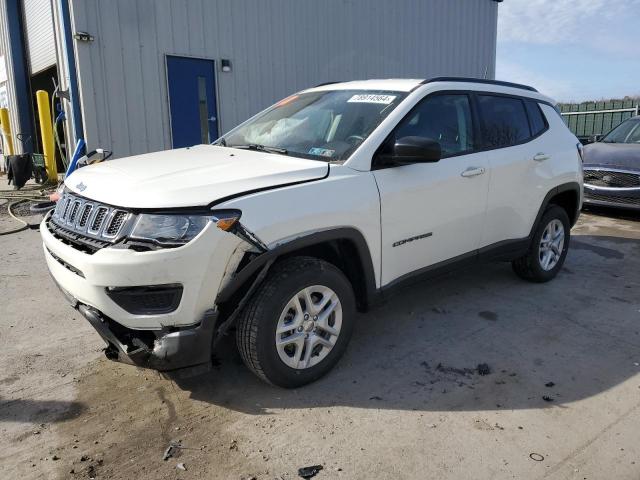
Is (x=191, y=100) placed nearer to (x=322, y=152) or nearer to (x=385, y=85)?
(x=385, y=85)

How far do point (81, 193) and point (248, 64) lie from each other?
7.87 m

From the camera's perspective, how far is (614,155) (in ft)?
26.9

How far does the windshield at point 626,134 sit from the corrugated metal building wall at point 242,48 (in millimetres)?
5408

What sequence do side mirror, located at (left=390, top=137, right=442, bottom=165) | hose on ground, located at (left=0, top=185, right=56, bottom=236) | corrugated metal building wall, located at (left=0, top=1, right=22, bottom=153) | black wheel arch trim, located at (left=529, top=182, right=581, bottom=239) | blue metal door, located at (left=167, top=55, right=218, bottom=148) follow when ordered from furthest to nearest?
corrugated metal building wall, located at (left=0, top=1, right=22, bottom=153) → blue metal door, located at (left=167, top=55, right=218, bottom=148) → hose on ground, located at (left=0, top=185, right=56, bottom=236) → black wheel arch trim, located at (left=529, top=182, right=581, bottom=239) → side mirror, located at (left=390, top=137, right=442, bottom=165)

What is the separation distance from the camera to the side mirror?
3111 mm

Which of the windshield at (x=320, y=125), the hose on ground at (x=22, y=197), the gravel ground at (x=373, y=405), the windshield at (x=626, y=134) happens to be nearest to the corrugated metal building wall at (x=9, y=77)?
the hose on ground at (x=22, y=197)

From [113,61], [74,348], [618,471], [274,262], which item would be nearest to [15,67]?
[113,61]

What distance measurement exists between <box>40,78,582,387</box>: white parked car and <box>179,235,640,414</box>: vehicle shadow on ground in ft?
0.83

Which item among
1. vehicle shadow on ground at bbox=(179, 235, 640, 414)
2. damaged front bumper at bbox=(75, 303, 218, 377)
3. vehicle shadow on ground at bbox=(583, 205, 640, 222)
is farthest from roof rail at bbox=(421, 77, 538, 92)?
vehicle shadow on ground at bbox=(583, 205, 640, 222)

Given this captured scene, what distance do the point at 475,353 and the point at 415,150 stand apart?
1.44 meters

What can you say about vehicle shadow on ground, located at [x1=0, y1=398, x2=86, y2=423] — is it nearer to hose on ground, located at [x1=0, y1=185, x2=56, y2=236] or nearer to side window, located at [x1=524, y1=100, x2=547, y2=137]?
side window, located at [x1=524, y1=100, x2=547, y2=137]

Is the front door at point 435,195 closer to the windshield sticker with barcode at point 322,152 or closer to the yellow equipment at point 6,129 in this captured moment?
the windshield sticker with barcode at point 322,152

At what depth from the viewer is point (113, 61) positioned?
27.8 ft

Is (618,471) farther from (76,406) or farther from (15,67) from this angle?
(15,67)
